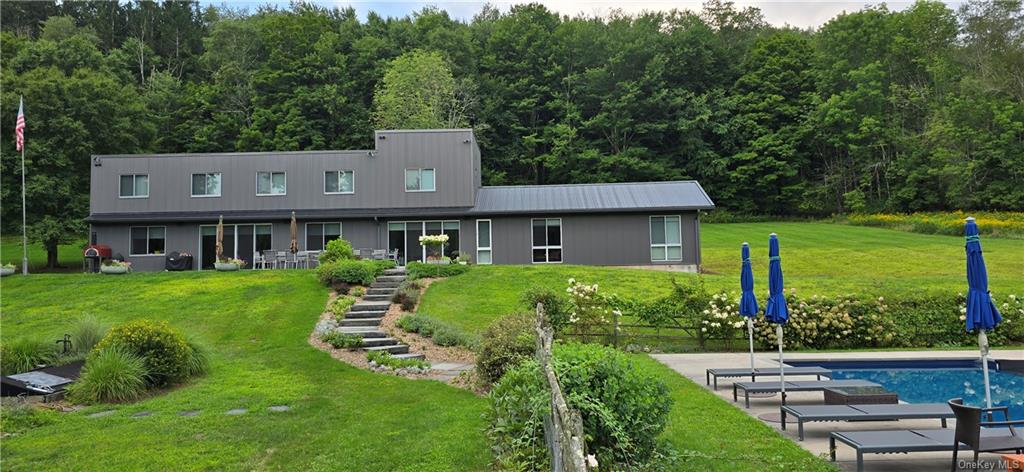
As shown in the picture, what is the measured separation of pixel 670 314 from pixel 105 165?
22.5m

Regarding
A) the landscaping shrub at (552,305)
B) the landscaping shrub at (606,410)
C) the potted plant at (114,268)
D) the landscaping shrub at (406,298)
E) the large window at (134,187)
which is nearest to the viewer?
the landscaping shrub at (606,410)

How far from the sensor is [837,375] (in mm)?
11000

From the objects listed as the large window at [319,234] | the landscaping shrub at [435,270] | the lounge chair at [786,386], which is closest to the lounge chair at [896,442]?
the lounge chair at [786,386]

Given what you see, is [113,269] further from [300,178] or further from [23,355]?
[23,355]

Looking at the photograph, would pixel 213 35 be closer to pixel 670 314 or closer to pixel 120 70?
pixel 120 70

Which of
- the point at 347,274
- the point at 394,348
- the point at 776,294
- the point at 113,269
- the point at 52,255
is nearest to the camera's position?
the point at 776,294

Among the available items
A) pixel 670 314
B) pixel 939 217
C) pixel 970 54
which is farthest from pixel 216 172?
pixel 970 54

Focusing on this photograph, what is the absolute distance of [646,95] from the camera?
46781 millimetres

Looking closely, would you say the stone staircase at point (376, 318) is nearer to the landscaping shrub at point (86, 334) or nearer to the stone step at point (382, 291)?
the stone step at point (382, 291)

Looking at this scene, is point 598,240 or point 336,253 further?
point 598,240

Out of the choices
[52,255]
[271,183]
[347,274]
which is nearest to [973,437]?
[347,274]

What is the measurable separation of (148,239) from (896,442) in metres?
25.7

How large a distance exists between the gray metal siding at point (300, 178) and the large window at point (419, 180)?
0.64 feet

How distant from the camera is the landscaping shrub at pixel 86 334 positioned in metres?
10.4
